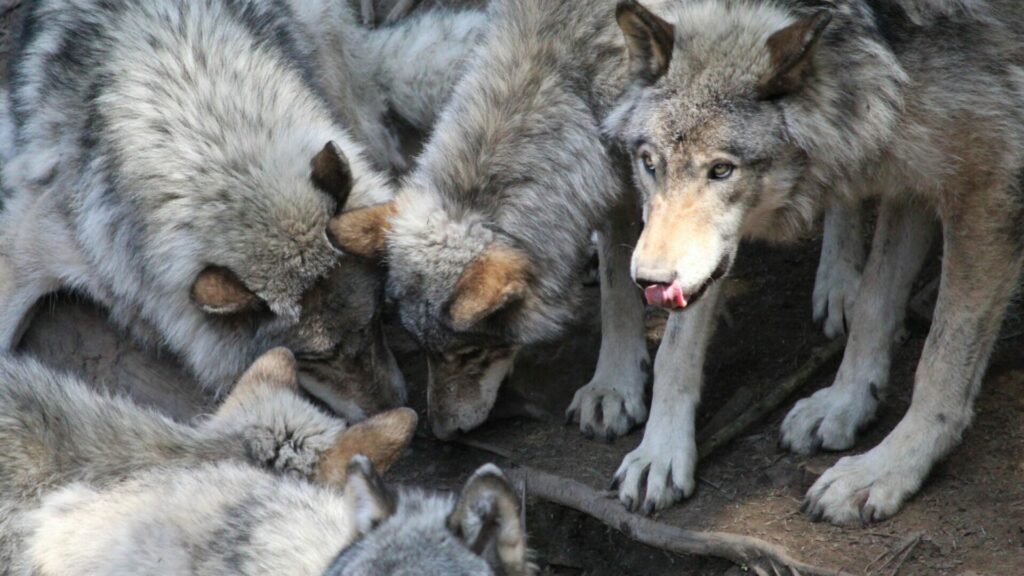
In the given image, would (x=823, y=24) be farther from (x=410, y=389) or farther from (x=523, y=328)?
(x=410, y=389)

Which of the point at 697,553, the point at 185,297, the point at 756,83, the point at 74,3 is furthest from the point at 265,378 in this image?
the point at 74,3

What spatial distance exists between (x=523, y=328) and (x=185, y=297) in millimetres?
1535

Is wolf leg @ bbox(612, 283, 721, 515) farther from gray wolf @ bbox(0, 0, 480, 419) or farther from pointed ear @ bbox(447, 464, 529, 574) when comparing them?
pointed ear @ bbox(447, 464, 529, 574)

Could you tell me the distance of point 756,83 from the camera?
4707 millimetres

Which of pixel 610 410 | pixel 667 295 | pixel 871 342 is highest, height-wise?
pixel 667 295

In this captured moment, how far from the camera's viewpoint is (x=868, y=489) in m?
5.07

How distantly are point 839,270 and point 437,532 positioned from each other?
133 inches

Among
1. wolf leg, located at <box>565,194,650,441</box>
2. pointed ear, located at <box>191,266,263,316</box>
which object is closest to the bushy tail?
pointed ear, located at <box>191,266,263,316</box>

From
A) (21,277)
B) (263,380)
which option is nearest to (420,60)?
(21,277)

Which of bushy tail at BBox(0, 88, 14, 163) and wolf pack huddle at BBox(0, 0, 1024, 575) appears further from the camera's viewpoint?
bushy tail at BBox(0, 88, 14, 163)

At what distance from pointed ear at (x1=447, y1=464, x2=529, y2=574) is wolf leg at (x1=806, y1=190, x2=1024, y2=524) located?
1822 millimetres

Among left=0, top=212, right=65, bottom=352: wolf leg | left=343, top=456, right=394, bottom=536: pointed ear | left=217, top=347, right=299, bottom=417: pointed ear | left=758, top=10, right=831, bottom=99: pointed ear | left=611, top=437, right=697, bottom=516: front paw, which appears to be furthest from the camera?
left=0, top=212, right=65, bottom=352: wolf leg

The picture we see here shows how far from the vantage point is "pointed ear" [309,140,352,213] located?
5.73 metres

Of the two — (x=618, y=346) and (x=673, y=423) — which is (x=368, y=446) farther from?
(x=618, y=346)
